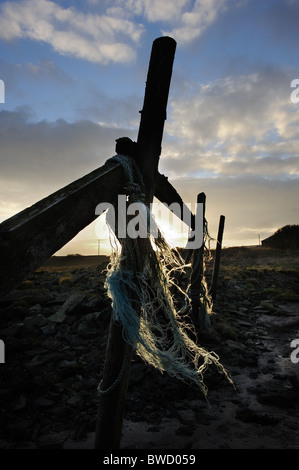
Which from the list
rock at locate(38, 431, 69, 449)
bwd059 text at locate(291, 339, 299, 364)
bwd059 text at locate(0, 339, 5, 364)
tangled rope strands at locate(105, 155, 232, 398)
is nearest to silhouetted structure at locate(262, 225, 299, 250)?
bwd059 text at locate(291, 339, 299, 364)

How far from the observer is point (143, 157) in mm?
2090

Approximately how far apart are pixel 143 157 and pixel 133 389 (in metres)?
3.73

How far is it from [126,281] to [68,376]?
11.8 ft

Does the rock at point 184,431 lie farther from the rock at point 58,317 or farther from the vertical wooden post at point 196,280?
the rock at point 58,317

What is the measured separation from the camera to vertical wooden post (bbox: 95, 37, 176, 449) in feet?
6.75

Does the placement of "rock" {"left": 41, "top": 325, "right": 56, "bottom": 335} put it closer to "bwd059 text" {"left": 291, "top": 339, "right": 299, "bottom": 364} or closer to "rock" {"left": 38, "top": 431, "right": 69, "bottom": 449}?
"rock" {"left": 38, "top": 431, "right": 69, "bottom": 449}

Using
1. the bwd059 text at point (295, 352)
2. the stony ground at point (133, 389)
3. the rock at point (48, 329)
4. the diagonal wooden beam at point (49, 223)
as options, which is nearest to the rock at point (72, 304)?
the stony ground at point (133, 389)

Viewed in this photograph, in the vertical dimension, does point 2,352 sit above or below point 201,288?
below

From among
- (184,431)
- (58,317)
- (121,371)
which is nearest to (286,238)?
(58,317)

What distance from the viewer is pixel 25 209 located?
52.1 inches

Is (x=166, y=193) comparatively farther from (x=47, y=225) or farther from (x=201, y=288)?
(x=201, y=288)

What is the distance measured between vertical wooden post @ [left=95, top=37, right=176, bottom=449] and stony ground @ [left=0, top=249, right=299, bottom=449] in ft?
4.37
